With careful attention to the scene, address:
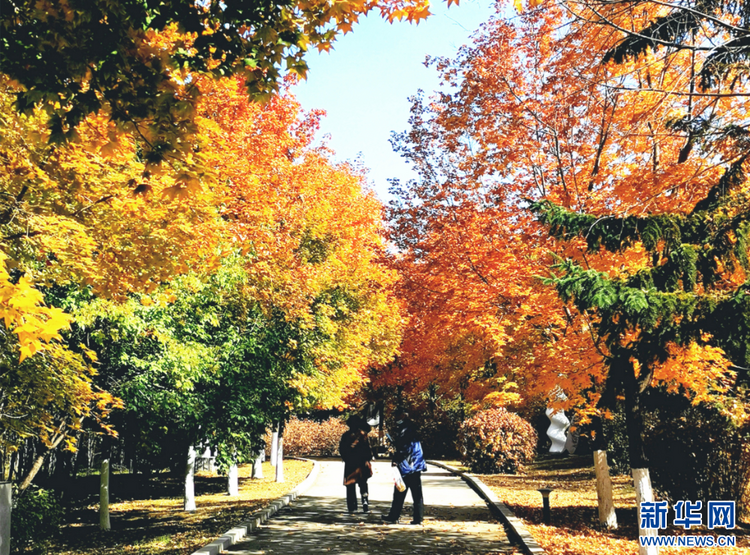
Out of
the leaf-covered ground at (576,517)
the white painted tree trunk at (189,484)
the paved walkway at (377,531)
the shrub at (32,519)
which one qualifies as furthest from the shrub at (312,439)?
the shrub at (32,519)

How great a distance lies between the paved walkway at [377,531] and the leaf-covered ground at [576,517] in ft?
2.27

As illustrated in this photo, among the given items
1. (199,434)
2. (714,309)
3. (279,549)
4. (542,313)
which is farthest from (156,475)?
(714,309)

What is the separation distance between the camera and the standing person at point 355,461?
12.6m

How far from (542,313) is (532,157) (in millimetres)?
3148

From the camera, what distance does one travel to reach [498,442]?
2180cm

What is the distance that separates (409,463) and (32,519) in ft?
19.7

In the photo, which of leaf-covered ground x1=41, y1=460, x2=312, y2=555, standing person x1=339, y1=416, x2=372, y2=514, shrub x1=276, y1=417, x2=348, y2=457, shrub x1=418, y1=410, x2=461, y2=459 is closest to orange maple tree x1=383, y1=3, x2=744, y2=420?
standing person x1=339, y1=416, x2=372, y2=514

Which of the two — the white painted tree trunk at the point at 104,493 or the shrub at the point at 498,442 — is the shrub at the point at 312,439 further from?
the white painted tree trunk at the point at 104,493

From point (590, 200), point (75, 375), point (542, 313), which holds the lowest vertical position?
point (75, 375)

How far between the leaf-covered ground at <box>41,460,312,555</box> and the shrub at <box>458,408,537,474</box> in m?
6.04

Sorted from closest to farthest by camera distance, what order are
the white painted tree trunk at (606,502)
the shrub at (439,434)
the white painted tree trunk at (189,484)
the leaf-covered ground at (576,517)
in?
the leaf-covered ground at (576,517) < the white painted tree trunk at (606,502) < the white painted tree trunk at (189,484) < the shrub at (439,434)

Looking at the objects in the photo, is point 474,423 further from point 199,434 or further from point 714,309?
point 714,309

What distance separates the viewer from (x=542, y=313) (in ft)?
34.1

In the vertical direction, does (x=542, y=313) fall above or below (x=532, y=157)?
below
